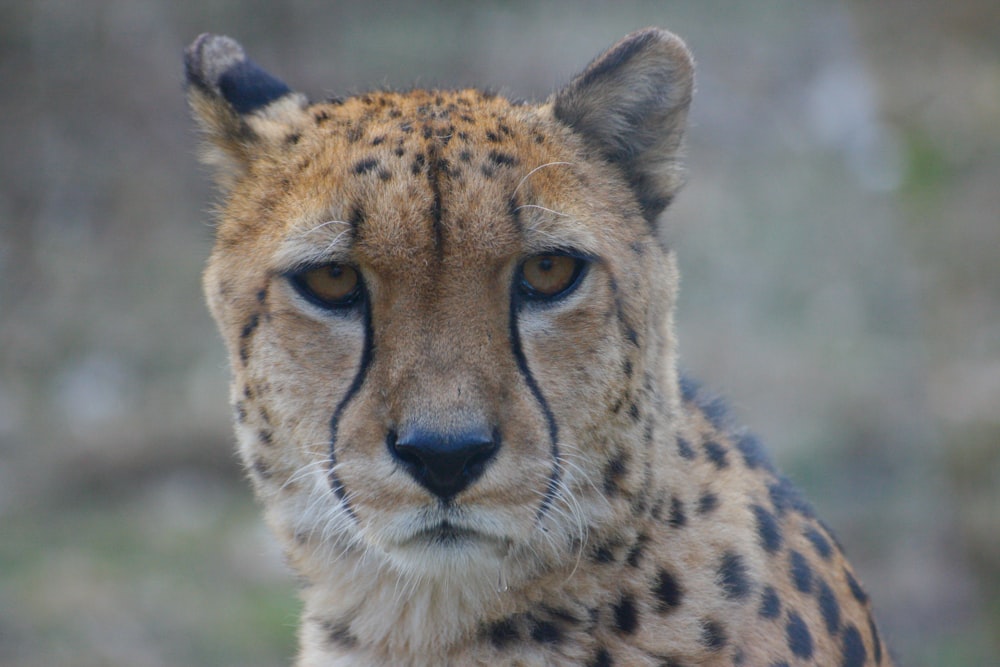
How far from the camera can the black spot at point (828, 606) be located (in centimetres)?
264

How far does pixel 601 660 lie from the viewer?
94.6 inches

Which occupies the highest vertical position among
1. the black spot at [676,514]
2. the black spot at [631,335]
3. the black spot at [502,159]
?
the black spot at [502,159]

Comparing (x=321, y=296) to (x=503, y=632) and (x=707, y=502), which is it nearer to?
(x=503, y=632)

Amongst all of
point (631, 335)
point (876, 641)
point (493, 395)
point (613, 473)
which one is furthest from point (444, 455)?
point (876, 641)

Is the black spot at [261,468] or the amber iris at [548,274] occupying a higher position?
the amber iris at [548,274]

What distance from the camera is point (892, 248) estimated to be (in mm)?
7715

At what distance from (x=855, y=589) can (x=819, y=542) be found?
0.53 feet

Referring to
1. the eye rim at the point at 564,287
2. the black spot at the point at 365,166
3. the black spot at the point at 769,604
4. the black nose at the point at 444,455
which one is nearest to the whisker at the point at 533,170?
the eye rim at the point at 564,287

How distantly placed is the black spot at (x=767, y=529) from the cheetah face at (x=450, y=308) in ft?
1.40

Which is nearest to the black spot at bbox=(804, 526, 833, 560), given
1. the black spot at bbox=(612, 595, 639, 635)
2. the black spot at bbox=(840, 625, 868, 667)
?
the black spot at bbox=(840, 625, 868, 667)

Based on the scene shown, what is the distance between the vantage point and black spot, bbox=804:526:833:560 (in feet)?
9.36

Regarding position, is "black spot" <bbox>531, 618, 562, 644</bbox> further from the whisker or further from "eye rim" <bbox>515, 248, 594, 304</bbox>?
the whisker

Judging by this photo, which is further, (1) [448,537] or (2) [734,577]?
(2) [734,577]

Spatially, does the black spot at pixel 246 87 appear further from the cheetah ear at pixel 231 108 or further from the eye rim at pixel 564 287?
the eye rim at pixel 564 287
